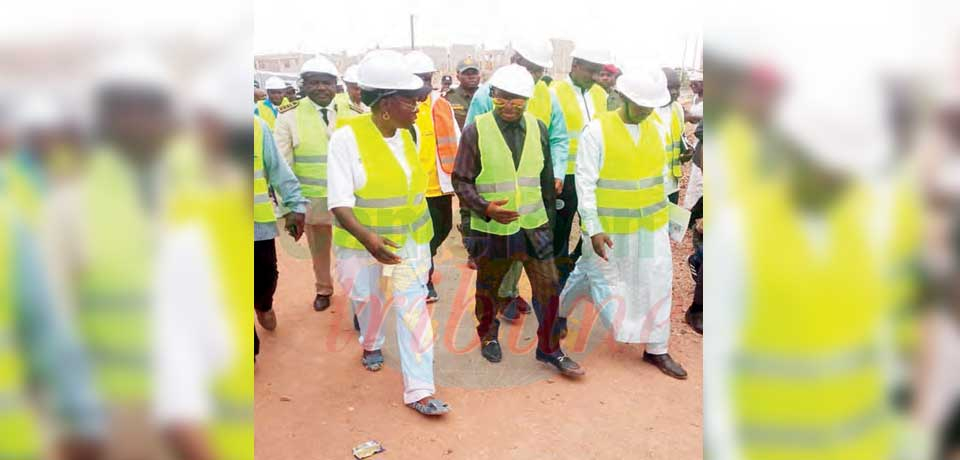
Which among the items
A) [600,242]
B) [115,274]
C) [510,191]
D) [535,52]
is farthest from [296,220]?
[115,274]

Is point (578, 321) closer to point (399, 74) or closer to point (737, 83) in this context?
point (399, 74)

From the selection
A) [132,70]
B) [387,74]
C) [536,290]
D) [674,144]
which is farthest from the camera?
[674,144]

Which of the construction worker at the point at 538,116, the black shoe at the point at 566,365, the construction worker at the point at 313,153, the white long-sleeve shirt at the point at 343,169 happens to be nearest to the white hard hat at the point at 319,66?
the construction worker at the point at 313,153

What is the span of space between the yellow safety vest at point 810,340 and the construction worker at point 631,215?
8.90 feet

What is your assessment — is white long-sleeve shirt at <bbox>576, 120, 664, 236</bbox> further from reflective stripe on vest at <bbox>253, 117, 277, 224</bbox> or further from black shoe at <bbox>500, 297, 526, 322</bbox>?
reflective stripe on vest at <bbox>253, 117, 277, 224</bbox>

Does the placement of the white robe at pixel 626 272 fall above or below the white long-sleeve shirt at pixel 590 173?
below

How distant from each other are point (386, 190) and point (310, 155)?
1827 millimetres

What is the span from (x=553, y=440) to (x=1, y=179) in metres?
Result: 2.91

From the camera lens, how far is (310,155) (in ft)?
16.6

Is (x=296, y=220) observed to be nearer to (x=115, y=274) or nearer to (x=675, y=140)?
(x=675, y=140)

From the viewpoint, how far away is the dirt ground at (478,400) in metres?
3.36

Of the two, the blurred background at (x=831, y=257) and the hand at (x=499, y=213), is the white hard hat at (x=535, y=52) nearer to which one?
the hand at (x=499, y=213)

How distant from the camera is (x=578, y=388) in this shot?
3930mm

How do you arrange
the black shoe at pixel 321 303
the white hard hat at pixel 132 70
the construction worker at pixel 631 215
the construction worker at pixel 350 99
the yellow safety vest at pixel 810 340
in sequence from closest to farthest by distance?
the white hard hat at pixel 132 70, the yellow safety vest at pixel 810 340, the construction worker at pixel 631 215, the black shoe at pixel 321 303, the construction worker at pixel 350 99
